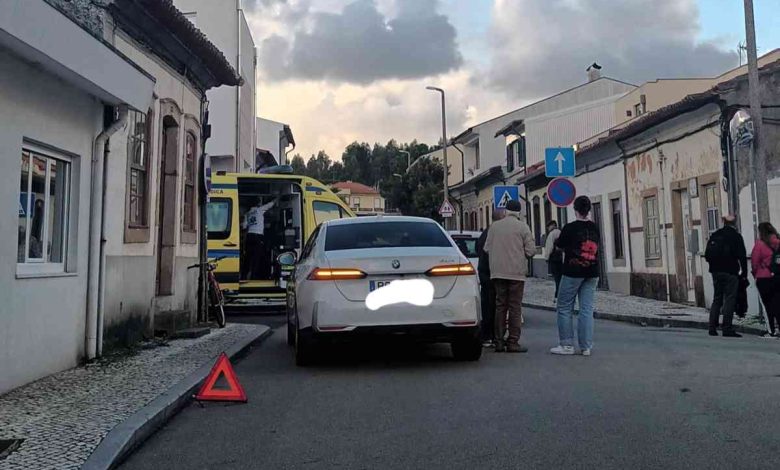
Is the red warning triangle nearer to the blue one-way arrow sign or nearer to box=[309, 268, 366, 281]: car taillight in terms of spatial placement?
box=[309, 268, 366, 281]: car taillight

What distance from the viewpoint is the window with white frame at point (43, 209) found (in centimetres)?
718

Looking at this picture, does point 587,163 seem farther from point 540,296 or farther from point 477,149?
point 477,149

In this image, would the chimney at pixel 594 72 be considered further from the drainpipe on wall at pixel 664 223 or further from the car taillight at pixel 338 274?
the car taillight at pixel 338 274

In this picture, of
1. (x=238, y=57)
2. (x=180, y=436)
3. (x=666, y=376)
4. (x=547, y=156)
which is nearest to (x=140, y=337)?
→ (x=180, y=436)

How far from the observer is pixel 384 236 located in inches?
330

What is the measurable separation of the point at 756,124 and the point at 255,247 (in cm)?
1019

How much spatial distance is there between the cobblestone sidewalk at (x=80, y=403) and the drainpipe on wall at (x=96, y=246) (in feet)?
1.01

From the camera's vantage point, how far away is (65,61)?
6699 millimetres

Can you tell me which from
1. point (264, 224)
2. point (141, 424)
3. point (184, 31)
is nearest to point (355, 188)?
point (264, 224)

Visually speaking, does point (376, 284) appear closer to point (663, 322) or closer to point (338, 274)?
point (338, 274)

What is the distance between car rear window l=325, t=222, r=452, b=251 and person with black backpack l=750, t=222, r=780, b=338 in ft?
18.6

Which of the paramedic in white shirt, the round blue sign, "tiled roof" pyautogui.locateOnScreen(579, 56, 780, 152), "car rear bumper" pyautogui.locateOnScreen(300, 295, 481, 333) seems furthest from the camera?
the paramedic in white shirt

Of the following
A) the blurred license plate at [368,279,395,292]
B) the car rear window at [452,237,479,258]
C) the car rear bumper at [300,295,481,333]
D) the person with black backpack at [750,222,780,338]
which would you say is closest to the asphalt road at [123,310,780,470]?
the car rear bumper at [300,295,481,333]

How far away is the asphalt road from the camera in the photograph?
4730mm
